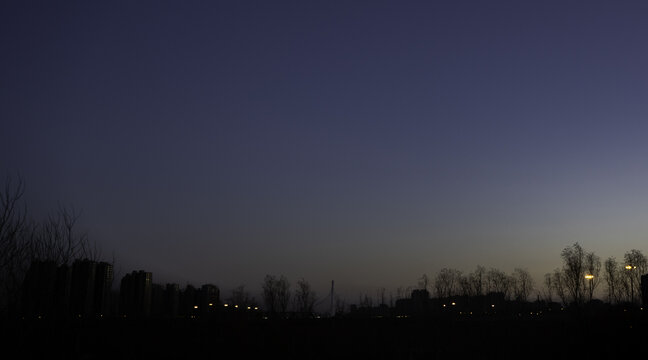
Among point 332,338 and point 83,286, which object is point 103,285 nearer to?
point 83,286

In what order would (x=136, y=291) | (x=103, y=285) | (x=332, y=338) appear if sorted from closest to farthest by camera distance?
(x=332, y=338) < (x=103, y=285) < (x=136, y=291)

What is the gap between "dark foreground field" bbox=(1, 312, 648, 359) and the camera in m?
12.9

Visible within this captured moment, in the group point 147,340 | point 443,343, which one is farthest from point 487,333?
point 147,340

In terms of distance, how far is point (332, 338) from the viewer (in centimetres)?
1780

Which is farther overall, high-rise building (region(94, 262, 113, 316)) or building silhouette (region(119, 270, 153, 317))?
building silhouette (region(119, 270, 153, 317))

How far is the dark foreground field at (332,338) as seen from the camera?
12883mm

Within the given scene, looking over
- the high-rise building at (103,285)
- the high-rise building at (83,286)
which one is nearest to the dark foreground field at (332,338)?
the high-rise building at (83,286)

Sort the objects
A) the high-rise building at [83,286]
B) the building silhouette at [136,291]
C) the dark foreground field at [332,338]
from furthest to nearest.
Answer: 1. the building silhouette at [136,291]
2. the high-rise building at [83,286]
3. the dark foreground field at [332,338]

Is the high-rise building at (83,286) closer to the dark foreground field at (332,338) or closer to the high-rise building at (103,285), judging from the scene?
the high-rise building at (103,285)

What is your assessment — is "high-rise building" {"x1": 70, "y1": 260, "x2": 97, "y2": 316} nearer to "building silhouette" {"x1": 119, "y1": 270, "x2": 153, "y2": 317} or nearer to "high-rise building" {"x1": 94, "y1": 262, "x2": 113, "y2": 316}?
"high-rise building" {"x1": 94, "y1": 262, "x2": 113, "y2": 316}

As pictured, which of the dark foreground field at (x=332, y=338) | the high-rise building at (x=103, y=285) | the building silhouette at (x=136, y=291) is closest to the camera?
the dark foreground field at (x=332, y=338)

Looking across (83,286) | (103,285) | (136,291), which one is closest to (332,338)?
(103,285)

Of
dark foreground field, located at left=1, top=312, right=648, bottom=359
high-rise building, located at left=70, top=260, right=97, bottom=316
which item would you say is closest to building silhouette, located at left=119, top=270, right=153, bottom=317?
high-rise building, located at left=70, top=260, right=97, bottom=316

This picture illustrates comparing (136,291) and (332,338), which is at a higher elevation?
(136,291)
